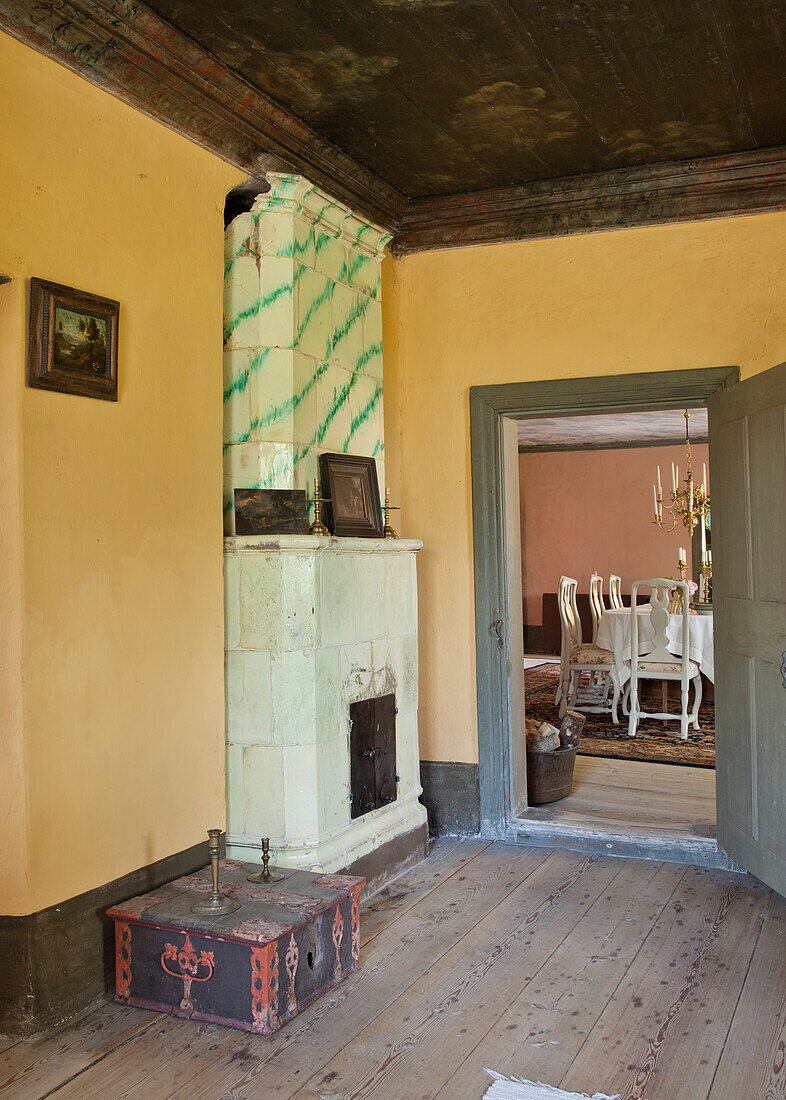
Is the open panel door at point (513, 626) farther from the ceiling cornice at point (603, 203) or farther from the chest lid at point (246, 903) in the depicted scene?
the chest lid at point (246, 903)

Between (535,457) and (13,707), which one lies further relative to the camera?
(535,457)

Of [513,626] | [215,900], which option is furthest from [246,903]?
[513,626]

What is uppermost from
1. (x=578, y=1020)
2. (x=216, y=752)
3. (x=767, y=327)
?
(x=767, y=327)

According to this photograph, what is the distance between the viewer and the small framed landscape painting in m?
2.56

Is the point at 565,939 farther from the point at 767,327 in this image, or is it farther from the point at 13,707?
the point at 767,327

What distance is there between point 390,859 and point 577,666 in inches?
150

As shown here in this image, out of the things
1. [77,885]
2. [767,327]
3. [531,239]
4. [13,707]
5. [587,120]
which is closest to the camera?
[13,707]

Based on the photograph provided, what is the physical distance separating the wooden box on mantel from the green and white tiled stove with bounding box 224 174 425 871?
1.47ft

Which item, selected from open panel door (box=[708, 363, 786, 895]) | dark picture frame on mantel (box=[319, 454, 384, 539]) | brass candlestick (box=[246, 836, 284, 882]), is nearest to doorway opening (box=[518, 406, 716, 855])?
open panel door (box=[708, 363, 786, 895])

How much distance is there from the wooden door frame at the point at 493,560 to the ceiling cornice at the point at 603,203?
72 cm

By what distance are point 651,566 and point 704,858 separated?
25.3ft

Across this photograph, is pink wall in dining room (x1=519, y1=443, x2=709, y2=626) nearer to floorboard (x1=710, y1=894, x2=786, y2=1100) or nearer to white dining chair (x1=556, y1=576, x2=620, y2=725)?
white dining chair (x1=556, y1=576, x2=620, y2=725)

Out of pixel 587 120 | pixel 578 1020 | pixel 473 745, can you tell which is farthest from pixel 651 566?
pixel 578 1020

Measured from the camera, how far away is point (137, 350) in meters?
2.93
